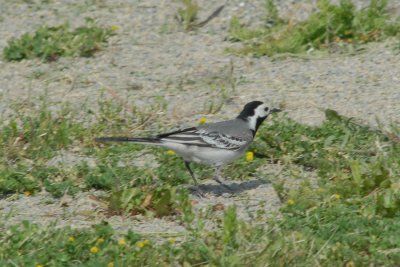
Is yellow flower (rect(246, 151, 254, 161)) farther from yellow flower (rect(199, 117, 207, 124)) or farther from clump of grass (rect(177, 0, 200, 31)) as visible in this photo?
clump of grass (rect(177, 0, 200, 31))

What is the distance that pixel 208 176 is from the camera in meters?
8.88

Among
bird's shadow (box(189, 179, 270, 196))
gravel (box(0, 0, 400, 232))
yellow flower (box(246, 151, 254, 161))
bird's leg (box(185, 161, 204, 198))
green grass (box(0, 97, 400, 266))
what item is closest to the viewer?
green grass (box(0, 97, 400, 266))

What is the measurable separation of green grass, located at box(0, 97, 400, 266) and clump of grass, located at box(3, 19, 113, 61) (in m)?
1.24

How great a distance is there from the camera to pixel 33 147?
8914 mm

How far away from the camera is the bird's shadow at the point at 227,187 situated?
840 centimetres

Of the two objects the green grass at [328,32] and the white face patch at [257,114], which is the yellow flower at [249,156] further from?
the green grass at [328,32]

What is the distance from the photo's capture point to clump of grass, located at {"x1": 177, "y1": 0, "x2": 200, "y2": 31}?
38.2ft

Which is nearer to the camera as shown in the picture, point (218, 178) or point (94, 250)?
point (94, 250)

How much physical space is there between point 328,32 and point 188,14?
1.60 m

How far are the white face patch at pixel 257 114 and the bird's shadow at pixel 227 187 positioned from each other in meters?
0.51

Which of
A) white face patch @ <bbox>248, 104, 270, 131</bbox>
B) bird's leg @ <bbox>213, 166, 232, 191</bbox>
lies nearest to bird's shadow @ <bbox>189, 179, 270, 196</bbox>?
bird's leg @ <bbox>213, 166, 232, 191</bbox>

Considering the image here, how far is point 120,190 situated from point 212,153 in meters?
0.92

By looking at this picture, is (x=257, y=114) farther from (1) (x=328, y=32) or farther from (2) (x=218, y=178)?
(1) (x=328, y=32)

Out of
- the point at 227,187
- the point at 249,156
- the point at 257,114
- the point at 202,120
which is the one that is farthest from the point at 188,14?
the point at 227,187
